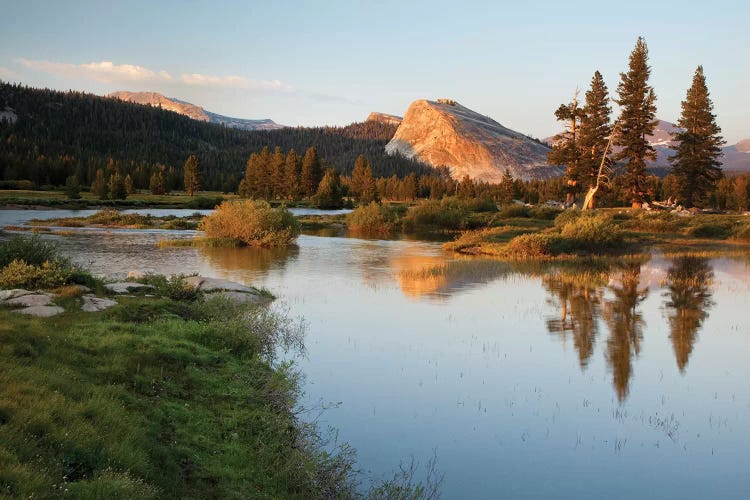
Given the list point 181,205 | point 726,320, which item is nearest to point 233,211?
point 726,320

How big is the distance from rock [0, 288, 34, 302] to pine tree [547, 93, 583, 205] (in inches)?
2154

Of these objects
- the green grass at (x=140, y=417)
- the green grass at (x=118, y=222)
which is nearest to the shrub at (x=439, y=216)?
the green grass at (x=118, y=222)

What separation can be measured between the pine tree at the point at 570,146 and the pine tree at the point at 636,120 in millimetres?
4256

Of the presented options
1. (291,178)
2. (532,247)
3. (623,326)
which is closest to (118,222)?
(532,247)

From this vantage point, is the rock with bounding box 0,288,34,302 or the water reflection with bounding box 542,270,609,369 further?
the water reflection with bounding box 542,270,609,369

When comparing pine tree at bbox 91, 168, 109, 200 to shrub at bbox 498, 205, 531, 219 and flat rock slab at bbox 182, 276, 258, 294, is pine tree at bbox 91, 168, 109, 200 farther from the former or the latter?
flat rock slab at bbox 182, 276, 258, 294

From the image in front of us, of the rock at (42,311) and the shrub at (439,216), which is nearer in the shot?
the rock at (42,311)

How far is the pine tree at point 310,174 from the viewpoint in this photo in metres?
126

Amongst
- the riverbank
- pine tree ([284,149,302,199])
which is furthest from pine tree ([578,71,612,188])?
pine tree ([284,149,302,199])

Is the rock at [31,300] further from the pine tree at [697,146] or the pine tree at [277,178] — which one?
the pine tree at [277,178]

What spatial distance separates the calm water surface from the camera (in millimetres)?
8656

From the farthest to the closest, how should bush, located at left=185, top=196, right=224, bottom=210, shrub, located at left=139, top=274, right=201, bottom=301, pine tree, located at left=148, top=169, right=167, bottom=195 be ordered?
pine tree, located at left=148, top=169, right=167, bottom=195 < bush, located at left=185, top=196, right=224, bottom=210 < shrub, located at left=139, top=274, right=201, bottom=301

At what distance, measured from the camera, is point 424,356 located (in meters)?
14.2

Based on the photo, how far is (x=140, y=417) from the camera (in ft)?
24.5
